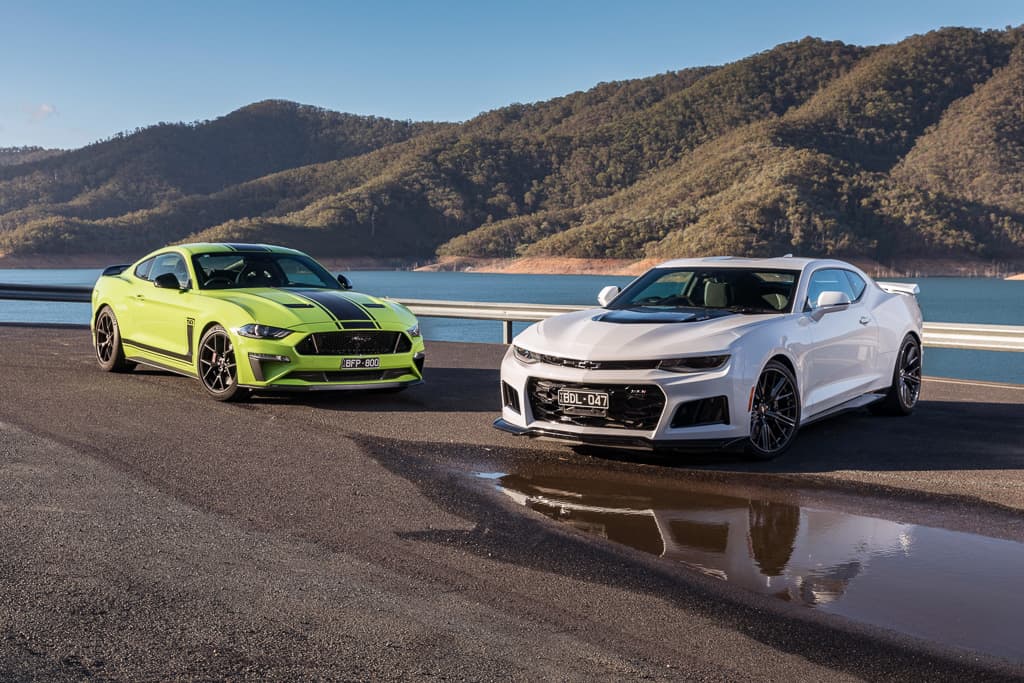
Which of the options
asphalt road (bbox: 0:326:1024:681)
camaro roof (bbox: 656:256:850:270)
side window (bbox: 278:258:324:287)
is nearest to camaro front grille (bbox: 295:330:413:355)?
asphalt road (bbox: 0:326:1024:681)

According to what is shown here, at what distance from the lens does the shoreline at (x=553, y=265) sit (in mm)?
115062

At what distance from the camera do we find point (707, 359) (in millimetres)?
7375

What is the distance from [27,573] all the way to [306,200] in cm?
17113

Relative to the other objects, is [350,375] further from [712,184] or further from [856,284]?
[712,184]

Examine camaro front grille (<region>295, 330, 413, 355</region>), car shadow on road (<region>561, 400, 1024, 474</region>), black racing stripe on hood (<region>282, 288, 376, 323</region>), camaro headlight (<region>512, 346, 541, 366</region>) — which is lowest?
car shadow on road (<region>561, 400, 1024, 474</region>)

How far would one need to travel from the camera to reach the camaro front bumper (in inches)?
284

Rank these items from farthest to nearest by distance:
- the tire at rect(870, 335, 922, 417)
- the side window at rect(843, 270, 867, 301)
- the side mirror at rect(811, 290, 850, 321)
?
the tire at rect(870, 335, 922, 417), the side window at rect(843, 270, 867, 301), the side mirror at rect(811, 290, 850, 321)

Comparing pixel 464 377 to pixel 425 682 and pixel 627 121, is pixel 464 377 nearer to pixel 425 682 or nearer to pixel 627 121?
pixel 425 682

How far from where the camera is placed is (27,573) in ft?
15.8

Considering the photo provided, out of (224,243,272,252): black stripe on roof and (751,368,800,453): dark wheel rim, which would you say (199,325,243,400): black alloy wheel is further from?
(751,368,800,453): dark wheel rim

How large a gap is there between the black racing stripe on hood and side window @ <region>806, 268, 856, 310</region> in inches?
165

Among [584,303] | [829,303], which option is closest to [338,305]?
[829,303]

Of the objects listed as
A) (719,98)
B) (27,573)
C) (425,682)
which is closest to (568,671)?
(425,682)

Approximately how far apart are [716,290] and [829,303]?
3.08 ft
